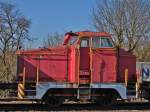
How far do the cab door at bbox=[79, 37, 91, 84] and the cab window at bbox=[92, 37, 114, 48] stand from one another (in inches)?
13.2

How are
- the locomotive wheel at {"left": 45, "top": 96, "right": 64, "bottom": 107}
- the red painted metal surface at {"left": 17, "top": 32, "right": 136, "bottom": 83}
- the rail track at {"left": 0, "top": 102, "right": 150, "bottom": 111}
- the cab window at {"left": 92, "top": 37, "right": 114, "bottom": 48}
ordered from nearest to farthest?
1. the rail track at {"left": 0, "top": 102, "right": 150, "bottom": 111}
2. the locomotive wheel at {"left": 45, "top": 96, "right": 64, "bottom": 107}
3. the red painted metal surface at {"left": 17, "top": 32, "right": 136, "bottom": 83}
4. the cab window at {"left": 92, "top": 37, "right": 114, "bottom": 48}

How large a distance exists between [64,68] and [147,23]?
29477 millimetres

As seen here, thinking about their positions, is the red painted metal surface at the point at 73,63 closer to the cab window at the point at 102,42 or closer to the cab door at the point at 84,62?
the cab door at the point at 84,62

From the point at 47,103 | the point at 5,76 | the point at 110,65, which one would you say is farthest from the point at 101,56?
the point at 5,76

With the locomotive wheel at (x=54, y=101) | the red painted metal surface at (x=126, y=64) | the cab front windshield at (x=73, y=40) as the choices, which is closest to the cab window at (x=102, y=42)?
the red painted metal surface at (x=126, y=64)

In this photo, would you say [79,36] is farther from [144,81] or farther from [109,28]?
[109,28]

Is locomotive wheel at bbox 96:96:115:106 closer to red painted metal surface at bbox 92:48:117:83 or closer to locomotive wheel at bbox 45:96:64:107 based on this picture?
red painted metal surface at bbox 92:48:117:83

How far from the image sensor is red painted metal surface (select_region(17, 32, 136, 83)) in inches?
797

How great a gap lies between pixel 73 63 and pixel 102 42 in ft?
5.70

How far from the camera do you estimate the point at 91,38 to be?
20328mm

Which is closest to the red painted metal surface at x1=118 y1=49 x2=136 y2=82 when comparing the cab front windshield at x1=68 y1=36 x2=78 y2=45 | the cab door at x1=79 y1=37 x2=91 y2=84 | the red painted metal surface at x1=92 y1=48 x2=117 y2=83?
the red painted metal surface at x1=92 y1=48 x2=117 y2=83

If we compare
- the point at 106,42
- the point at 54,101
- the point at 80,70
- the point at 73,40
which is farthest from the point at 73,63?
the point at 54,101

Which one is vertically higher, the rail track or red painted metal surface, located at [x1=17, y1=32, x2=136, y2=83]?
red painted metal surface, located at [x1=17, y1=32, x2=136, y2=83]

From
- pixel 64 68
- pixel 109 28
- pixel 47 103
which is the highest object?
pixel 109 28
